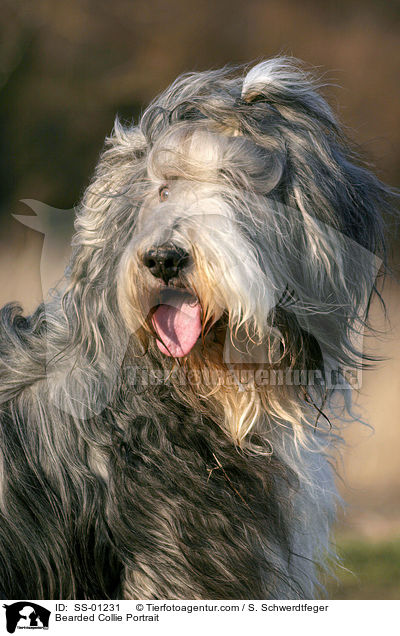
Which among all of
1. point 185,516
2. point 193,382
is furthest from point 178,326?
point 185,516

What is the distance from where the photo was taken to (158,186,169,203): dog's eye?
1.97m

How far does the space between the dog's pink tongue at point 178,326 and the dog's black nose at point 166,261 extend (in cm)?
11

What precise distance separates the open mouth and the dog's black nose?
0.19 feet

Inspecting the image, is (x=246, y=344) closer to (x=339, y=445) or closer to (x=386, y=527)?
(x=339, y=445)

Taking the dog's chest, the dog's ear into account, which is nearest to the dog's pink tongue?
the dog's chest

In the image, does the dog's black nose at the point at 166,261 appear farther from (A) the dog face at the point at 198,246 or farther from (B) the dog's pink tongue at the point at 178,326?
(B) the dog's pink tongue at the point at 178,326

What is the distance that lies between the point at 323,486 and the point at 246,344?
23.4 inches

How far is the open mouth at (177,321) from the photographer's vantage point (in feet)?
6.07

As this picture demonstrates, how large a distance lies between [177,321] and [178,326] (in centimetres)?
2

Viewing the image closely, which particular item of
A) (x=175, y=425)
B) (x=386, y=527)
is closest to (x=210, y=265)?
(x=175, y=425)
